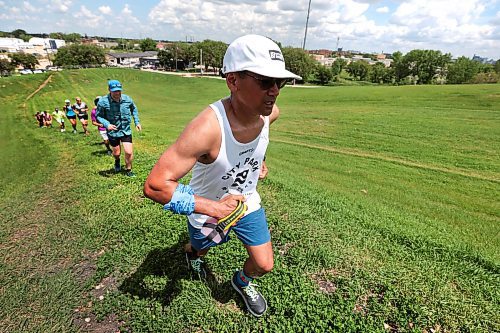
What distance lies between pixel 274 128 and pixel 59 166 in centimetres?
1077

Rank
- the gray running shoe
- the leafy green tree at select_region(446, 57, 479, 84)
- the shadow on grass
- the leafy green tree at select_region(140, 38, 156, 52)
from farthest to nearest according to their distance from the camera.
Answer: the leafy green tree at select_region(140, 38, 156, 52) < the leafy green tree at select_region(446, 57, 479, 84) < the shadow on grass < the gray running shoe

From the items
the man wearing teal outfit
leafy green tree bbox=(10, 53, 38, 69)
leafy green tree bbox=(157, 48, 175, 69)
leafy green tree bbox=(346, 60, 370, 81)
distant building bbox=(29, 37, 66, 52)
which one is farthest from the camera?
distant building bbox=(29, 37, 66, 52)

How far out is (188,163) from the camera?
2.25 metres

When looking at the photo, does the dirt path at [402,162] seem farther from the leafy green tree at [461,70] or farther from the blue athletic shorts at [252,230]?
the leafy green tree at [461,70]

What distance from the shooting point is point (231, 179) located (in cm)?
283

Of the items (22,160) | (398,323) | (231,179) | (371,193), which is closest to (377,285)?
(398,323)

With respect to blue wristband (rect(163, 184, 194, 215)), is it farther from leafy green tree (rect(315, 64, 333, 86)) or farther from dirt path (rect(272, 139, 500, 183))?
leafy green tree (rect(315, 64, 333, 86))

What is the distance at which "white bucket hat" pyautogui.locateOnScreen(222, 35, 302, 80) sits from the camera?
224cm

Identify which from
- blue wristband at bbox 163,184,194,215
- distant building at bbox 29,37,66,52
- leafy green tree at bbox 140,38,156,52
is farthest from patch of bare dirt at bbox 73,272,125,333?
leafy green tree at bbox 140,38,156,52

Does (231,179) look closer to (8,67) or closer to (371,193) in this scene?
(371,193)

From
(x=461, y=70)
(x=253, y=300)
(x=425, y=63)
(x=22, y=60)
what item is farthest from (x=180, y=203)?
(x=22, y=60)

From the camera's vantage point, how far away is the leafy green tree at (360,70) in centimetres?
11694

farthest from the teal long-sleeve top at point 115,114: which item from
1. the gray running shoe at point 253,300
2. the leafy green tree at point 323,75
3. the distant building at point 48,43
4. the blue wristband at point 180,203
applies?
the distant building at point 48,43

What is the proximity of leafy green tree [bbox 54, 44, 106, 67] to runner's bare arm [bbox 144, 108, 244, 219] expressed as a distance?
10982 centimetres
